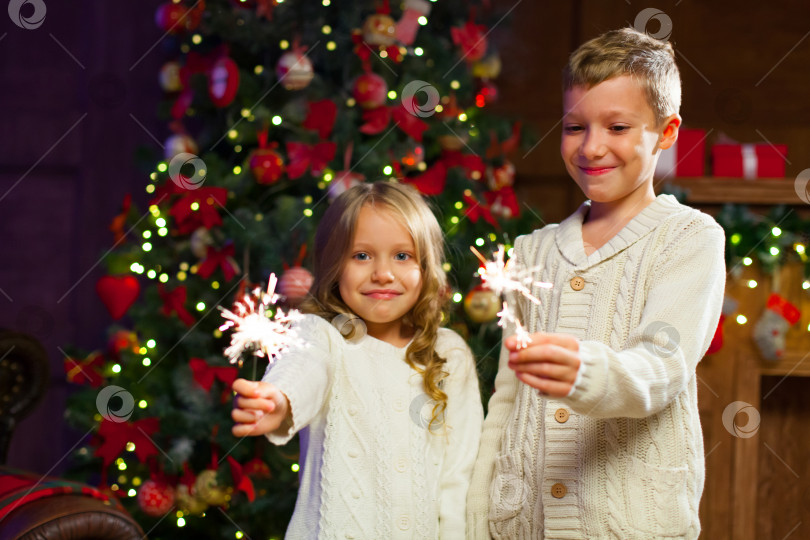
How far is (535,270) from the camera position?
1.42 metres

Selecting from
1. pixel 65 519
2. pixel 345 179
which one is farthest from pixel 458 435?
pixel 345 179

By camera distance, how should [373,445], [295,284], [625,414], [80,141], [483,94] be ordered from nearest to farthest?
[625,414]
[373,445]
[295,284]
[483,94]
[80,141]

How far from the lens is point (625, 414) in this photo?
3.59ft

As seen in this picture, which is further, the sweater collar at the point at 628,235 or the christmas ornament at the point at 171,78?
the christmas ornament at the point at 171,78

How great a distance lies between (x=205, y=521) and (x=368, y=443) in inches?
49.1

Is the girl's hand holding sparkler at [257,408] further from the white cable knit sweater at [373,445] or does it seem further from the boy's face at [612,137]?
the boy's face at [612,137]

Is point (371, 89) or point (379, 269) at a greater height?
point (371, 89)

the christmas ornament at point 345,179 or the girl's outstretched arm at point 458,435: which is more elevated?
the christmas ornament at point 345,179

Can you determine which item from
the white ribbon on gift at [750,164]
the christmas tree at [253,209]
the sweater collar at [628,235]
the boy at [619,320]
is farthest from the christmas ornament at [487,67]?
the sweater collar at [628,235]

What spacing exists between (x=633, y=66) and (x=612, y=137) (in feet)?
0.38

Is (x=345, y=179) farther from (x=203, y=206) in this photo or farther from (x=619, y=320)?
(x=619, y=320)

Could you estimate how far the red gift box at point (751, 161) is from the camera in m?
2.57

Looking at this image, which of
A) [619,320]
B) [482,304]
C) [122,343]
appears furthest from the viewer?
[122,343]

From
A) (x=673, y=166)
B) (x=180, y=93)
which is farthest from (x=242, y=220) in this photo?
(x=673, y=166)
